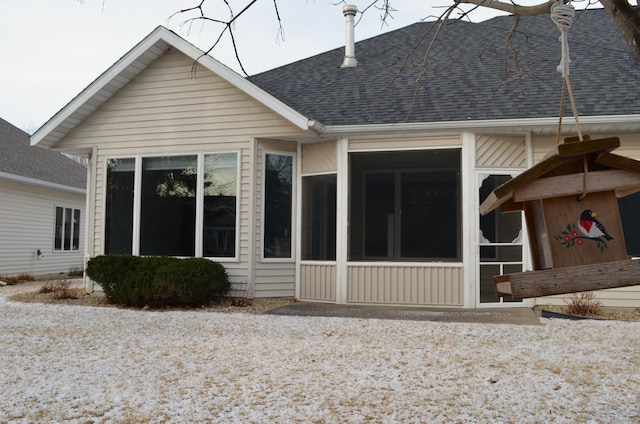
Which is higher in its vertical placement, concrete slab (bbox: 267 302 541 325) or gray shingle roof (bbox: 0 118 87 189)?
gray shingle roof (bbox: 0 118 87 189)

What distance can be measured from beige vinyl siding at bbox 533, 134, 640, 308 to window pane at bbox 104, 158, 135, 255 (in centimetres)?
698

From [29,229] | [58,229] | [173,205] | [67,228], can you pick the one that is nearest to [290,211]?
[173,205]

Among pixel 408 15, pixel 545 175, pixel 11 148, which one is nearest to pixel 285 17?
pixel 408 15

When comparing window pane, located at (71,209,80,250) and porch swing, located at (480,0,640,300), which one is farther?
window pane, located at (71,209,80,250)

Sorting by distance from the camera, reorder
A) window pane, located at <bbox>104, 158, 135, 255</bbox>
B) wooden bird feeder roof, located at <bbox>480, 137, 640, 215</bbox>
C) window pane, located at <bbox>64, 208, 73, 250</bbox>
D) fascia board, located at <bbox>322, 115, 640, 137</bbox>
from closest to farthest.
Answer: wooden bird feeder roof, located at <bbox>480, 137, 640, 215</bbox>
fascia board, located at <bbox>322, 115, 640, 137</bbox>
window pane, located at <bbox>104, 158, 135, 255</bbox>
window pane, located at <bbox>64, 208, 73, 250</bbox>

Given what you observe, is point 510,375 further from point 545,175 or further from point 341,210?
point 341,210

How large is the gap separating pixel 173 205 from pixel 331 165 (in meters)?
2.86

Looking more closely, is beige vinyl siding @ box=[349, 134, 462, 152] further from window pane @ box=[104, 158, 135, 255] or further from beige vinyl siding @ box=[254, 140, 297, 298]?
window pane @ box=[104, 158, 135, 255]

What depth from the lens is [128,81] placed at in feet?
35.0

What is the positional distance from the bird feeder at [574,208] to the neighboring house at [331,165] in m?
6.61

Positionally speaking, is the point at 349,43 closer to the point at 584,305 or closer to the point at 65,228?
the point at 584,305

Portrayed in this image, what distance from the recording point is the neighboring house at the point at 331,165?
9289 millimetres

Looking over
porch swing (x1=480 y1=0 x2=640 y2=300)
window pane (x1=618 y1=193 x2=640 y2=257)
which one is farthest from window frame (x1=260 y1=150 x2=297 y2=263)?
porch swing (x1=480 y1=0 x2=640 y2=300)

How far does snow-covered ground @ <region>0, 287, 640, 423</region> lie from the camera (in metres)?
3.94
